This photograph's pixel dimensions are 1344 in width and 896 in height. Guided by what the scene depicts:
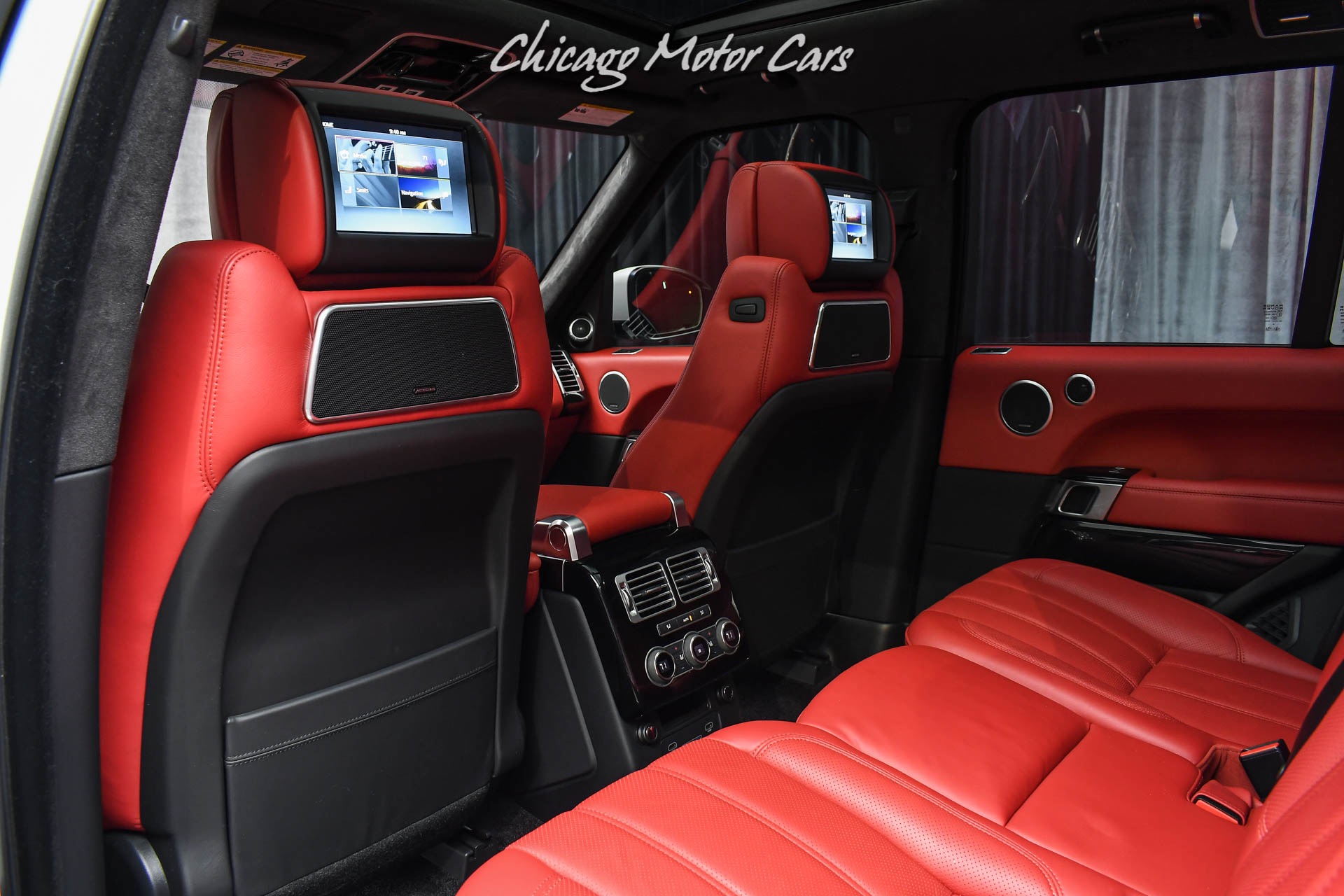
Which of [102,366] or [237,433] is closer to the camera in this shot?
[102,366]

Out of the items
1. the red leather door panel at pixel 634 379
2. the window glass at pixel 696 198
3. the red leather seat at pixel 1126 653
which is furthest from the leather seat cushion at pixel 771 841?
the window glass at pixel 696 198

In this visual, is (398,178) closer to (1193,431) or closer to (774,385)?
(774,385)

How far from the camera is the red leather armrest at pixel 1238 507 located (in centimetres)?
224

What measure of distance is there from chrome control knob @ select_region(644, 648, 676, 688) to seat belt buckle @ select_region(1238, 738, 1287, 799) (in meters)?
1.02

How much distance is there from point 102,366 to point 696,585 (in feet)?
4.36

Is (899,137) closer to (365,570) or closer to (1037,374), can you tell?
(1037,374)

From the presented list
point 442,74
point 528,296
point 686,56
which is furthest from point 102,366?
point 686,56

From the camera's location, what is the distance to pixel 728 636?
2.11 meters

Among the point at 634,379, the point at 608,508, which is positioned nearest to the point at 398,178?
the point at 608,508

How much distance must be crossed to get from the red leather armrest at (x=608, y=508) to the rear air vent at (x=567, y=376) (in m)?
1.14

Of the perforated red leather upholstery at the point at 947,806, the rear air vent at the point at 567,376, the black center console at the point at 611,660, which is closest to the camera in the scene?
the perforated red leather upholstery at the point at 947,806

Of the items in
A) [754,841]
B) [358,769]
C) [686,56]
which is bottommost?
[358,769]

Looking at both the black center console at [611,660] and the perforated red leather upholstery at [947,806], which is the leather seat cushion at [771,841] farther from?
the black center console at [611,660]

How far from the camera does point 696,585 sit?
2.09 metres
